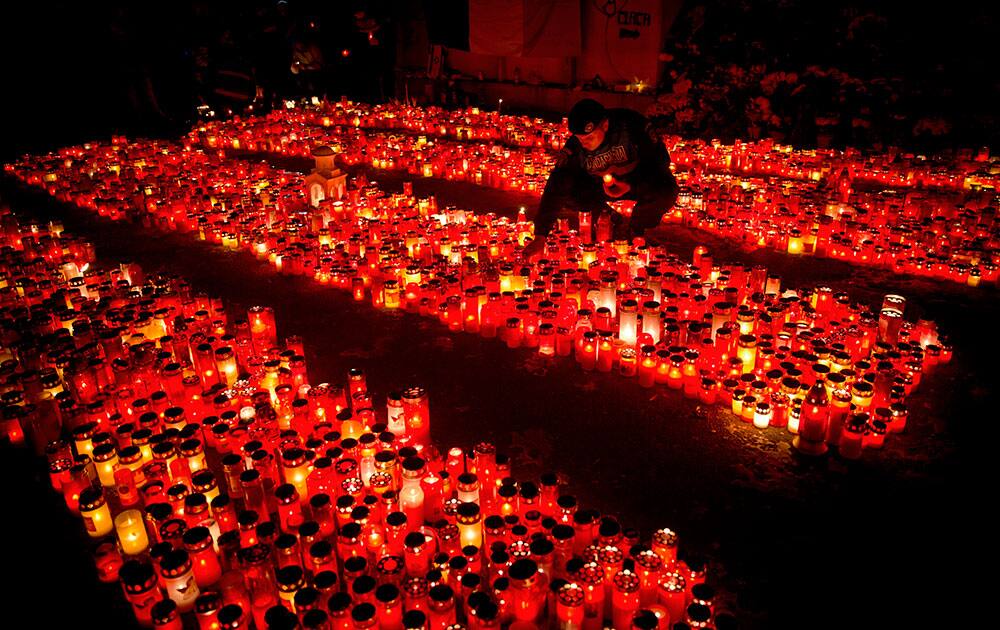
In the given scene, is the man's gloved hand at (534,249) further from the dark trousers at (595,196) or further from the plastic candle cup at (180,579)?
the plastic candle cup at (180,579)

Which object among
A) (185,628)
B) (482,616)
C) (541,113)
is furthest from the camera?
(541,113)

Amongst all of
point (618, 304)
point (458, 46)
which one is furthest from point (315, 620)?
point (458, 46)

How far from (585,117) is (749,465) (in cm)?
345

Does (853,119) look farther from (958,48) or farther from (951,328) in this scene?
(951,328)

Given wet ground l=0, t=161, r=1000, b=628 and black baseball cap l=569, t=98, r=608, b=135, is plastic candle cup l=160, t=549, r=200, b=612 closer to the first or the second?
wet ground l=0, t=161, r=1000, b=628

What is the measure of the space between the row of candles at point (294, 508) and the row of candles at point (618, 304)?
1.25 m

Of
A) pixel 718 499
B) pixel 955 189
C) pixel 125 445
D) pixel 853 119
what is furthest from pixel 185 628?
pixel 853 119

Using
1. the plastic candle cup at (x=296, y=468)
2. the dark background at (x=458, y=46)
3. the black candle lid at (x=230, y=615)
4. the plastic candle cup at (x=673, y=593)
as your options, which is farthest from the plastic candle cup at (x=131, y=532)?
the dark background at (x=458, y=46)

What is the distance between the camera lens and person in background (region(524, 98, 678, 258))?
19.7 ft

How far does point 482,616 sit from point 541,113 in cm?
1335

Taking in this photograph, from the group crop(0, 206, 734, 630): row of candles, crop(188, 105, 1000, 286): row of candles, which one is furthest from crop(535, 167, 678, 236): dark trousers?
crop(0, 206, 734, 630): row of candles

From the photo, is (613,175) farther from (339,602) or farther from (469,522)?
(339,602)

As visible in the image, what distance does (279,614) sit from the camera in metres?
2.37

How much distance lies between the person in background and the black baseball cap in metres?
0.10
